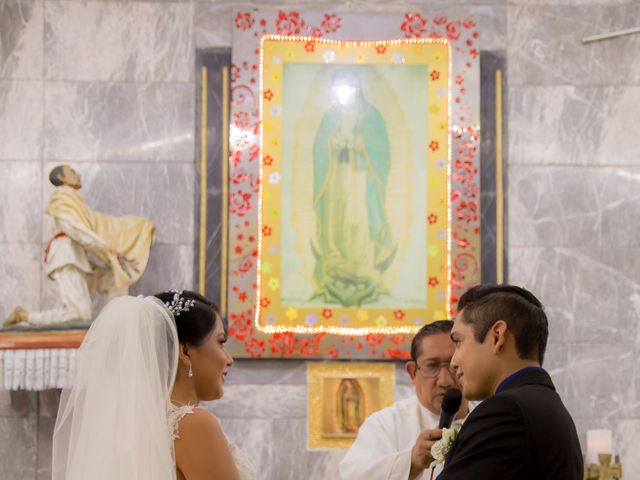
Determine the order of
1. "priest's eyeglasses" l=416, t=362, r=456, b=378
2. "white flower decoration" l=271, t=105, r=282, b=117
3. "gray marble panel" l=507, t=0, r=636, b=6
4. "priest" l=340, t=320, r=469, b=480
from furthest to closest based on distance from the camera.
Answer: "gray marble panel" l=507, t=0, r=636, b=6 → "white flower decoration" l=271, t=105, r=282, b=117 → "priest's eyeglasses" l=416, t=362, r=456, b=378 → "priest" l=340, t=320, r=469, b=480

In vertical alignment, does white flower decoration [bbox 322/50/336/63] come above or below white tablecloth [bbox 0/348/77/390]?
above

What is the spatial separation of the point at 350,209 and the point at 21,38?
2.74 metres

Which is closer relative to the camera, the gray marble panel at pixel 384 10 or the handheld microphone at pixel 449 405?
the handheld microphone at pixel 449 405

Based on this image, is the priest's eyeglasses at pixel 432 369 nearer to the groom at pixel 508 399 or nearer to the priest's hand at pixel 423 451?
the priest's hand at pixel 423 451

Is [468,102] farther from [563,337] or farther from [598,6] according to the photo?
[563,337]

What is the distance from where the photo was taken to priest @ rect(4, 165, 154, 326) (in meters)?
7.50

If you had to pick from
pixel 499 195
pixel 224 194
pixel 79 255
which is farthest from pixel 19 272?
pixel 499 195

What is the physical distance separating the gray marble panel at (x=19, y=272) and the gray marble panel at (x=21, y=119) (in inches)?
26.8

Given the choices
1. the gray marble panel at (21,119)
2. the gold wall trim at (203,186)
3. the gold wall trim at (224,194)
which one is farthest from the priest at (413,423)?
the gray marble panel at (21,119)

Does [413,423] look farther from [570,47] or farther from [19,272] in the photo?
[570,47]

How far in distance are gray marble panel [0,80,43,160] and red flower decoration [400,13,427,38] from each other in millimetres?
2723

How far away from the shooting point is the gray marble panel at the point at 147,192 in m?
8.14

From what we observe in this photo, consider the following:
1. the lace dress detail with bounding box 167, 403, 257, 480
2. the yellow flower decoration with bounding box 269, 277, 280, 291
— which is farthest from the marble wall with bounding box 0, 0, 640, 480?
the lace dress detail with bounding box 167, 403, 257, 480

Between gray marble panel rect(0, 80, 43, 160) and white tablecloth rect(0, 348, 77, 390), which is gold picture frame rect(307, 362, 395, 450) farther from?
gray marble panel rect(0, 80, 43, 160)
